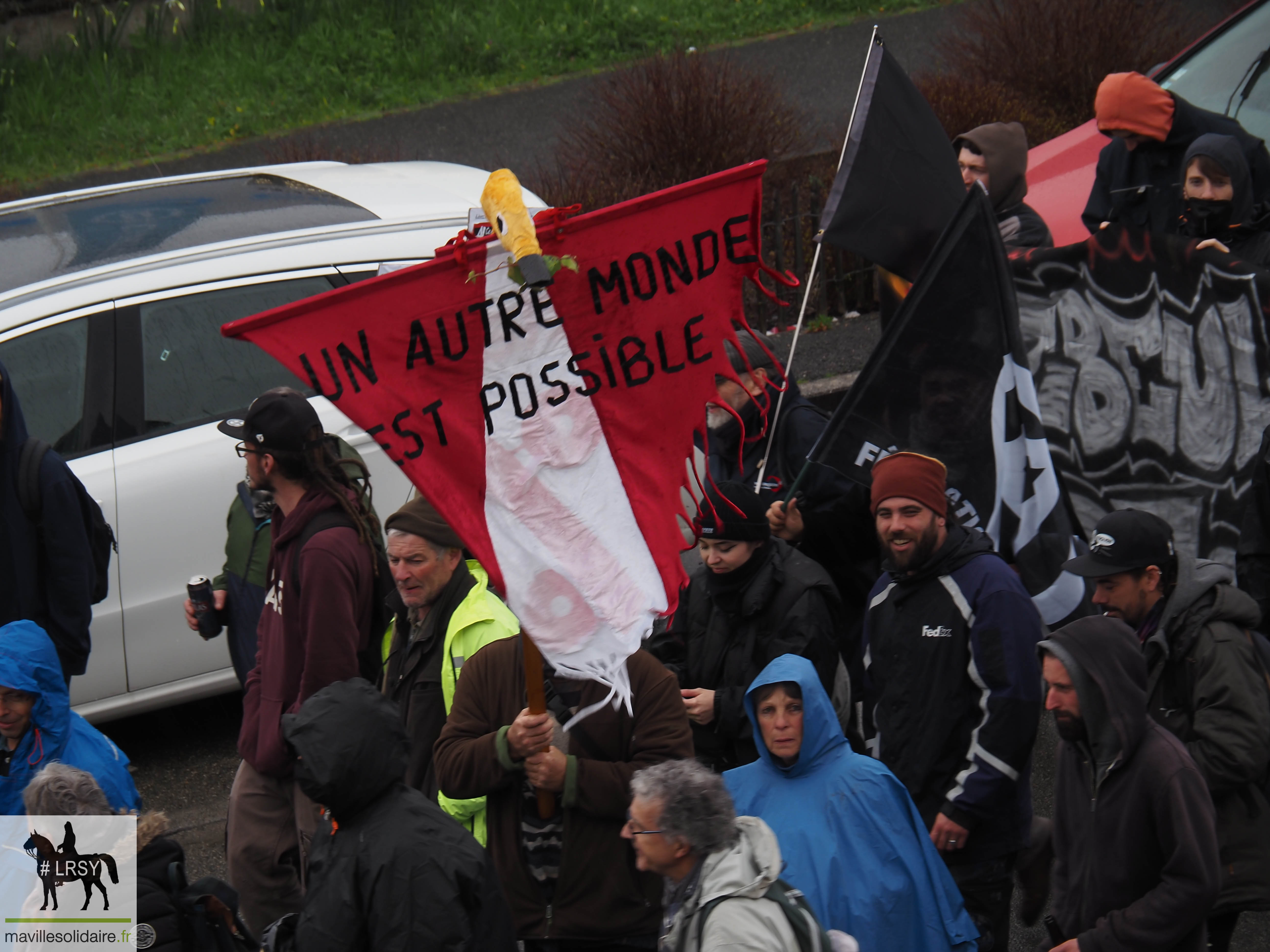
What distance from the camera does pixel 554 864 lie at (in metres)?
3.85

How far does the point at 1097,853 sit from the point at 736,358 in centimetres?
228

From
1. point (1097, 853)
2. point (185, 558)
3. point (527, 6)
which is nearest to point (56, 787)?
point (185, 558)

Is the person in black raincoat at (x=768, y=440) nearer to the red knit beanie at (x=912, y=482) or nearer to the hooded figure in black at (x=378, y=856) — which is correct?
the red knit beanie at (x=912, y=482)

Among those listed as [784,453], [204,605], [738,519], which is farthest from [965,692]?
[204,605]

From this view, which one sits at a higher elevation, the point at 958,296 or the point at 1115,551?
the point at 958,296

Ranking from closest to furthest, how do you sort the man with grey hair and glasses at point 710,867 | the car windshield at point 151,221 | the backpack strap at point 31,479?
1. the man with grey hair and glasses at point 710,867
2. the backpack strap at point 31,479
3. the car windshield at point 151,221

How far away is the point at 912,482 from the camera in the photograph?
13.3 ft

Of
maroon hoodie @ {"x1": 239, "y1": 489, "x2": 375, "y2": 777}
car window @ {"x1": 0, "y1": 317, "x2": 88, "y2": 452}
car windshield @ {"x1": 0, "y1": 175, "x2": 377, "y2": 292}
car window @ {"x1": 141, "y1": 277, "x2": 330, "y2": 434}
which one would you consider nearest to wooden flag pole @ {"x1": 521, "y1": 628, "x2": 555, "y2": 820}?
maroon hoodie @ {"x1": 239, "y1": 489, "x2": 375, "y2": 777}


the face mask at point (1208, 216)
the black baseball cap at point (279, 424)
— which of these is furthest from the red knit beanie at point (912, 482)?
the face mask at point (1208, 216)

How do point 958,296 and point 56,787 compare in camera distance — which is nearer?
point 56,787

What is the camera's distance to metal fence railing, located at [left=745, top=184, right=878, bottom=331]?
9070 millimetres

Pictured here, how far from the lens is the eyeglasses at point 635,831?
317 centimetres

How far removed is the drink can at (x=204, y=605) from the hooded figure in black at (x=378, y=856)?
1.74 m

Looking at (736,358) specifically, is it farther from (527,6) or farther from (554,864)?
(527,6)
